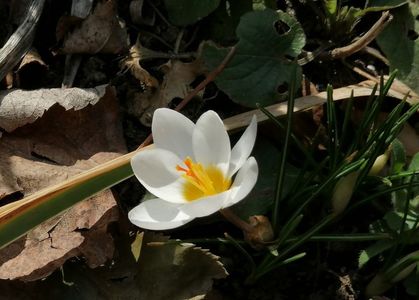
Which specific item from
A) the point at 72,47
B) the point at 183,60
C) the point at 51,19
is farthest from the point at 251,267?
the point at 51,19

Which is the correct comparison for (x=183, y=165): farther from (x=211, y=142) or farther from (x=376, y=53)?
(x=376, y=53)

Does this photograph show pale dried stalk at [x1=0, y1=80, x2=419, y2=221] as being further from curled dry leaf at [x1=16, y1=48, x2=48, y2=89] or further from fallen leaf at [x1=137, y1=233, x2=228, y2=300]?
curled dry leaf at [x1=16, y1=48, x2=48, y2=89]

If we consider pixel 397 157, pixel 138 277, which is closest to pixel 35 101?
pixel 138 277

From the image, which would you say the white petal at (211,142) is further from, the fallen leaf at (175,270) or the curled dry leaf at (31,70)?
the curled dry leaf at (31,70)

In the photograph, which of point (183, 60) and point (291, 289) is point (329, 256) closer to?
point (291, 289)

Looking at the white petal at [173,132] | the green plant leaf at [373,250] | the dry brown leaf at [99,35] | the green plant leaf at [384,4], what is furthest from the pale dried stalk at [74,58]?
the green plant leaf at [373,250]

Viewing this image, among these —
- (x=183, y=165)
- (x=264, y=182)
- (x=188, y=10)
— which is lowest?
(x=264, y=182)
